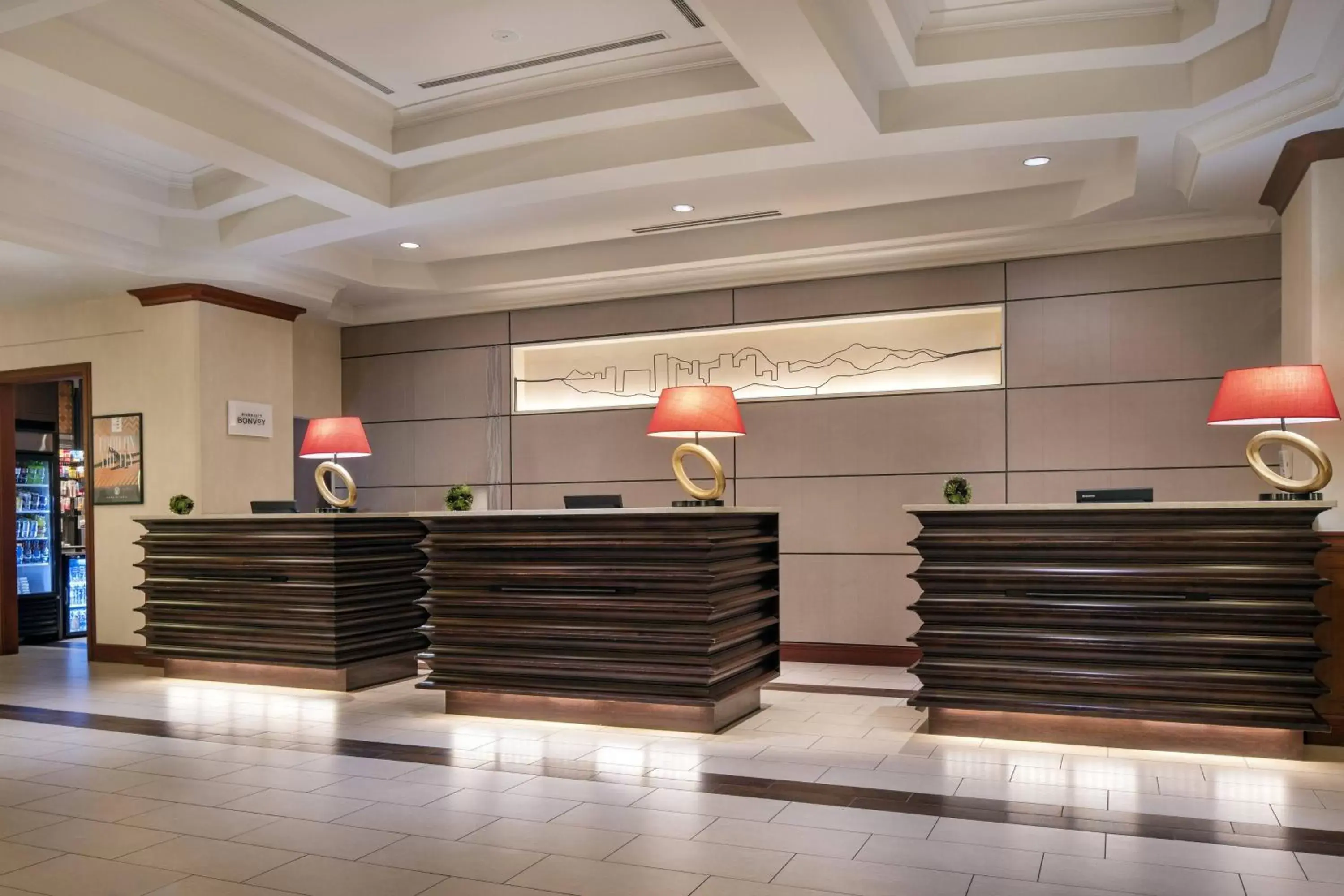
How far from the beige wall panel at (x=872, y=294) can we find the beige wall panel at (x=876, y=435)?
665 mm

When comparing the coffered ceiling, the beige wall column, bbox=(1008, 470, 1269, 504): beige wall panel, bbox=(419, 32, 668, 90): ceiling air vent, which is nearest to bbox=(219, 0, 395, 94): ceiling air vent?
the coffered ceiling

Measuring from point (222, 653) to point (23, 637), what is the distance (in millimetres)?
3701

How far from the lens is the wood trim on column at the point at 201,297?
7.80 m

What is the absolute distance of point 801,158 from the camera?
18.7 ft

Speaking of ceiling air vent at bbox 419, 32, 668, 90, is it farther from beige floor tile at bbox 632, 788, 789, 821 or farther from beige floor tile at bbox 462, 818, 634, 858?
beige floor tile at bbox 462, 818, 634, 858

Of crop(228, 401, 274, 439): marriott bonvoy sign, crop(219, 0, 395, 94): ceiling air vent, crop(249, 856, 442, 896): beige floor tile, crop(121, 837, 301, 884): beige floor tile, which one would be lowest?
crop(121, 837, 301, 884): beige floor tile

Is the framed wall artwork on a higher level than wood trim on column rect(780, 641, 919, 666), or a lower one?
higher

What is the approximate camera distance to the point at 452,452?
29.6 ft

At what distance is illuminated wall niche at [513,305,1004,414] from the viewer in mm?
7535

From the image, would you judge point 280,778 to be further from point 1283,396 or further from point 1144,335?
point 1144,335

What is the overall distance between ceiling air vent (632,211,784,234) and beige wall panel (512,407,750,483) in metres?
1.48

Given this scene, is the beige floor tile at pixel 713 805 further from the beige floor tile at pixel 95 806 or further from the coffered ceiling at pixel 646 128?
the coffered ceiling at pixel 646 128

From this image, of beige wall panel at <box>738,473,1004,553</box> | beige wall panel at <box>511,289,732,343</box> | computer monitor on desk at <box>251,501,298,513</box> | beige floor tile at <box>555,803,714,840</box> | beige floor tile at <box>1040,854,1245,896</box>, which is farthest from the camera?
beige wall panel at <box>511,289,732,343</box>

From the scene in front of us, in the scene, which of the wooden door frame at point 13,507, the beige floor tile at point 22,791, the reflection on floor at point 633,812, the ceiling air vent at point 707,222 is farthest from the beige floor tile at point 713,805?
the wooden door frame at point 13,507
